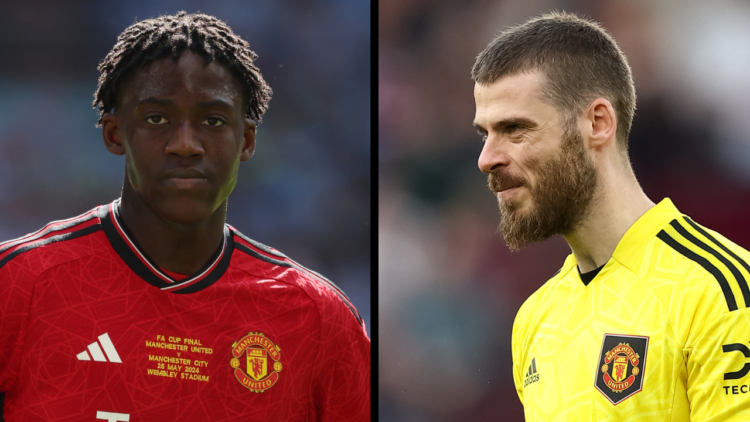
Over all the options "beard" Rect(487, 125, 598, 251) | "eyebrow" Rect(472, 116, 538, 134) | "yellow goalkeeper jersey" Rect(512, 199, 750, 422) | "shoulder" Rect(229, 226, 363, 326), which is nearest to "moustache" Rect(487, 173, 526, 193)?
"beard" Rect(487, 125, 598, 251)

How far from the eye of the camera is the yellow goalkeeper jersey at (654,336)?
1.12 meters

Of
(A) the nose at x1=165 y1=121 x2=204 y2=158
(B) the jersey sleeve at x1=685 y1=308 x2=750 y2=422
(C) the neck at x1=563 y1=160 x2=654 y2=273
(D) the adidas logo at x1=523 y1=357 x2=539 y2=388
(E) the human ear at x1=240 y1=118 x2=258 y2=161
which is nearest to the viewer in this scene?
(B) the jersey sleeve at x1=685 y1=308 x2=750 y2=422

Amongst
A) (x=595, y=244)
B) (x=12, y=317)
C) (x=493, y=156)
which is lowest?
(x=12, y=317)

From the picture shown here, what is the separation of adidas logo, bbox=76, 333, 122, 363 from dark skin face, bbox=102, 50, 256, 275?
219 millimetres

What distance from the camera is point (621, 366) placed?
4.09 ft

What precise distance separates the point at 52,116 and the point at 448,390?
1.30m

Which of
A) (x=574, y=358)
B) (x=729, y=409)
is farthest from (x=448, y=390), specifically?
(x=729, y=409)

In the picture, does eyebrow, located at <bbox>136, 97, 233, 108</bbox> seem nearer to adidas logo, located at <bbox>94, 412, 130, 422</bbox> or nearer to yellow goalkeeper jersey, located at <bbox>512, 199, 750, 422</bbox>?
adidas logo, located at <bbox>94, 412, 130, 422</bbox>

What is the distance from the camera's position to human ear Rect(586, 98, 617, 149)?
1368 millimetres

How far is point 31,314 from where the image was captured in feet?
4.91

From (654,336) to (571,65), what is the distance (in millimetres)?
591

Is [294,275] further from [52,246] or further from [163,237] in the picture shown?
[52,246]

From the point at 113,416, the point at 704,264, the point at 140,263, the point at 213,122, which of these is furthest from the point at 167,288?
the point at 704,264

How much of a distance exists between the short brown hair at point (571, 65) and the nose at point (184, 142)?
28.3 inches
